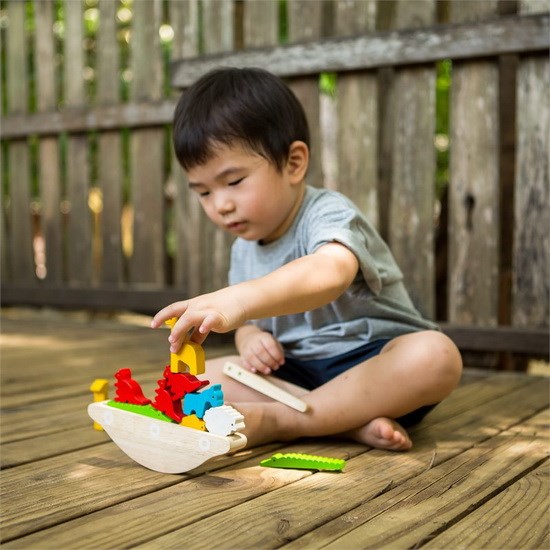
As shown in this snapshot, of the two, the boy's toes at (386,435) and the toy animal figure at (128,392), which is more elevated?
the toy animal figure at (128,392)

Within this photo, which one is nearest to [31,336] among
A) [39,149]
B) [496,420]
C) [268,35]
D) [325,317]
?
[39,149]

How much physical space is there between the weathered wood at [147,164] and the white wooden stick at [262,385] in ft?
6.52

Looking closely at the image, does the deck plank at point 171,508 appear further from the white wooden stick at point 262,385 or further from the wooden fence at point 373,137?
the wooden fence at point 373,137

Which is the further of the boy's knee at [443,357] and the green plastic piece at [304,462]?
the boy's knee at [443,357]

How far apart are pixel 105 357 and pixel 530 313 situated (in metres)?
1.56

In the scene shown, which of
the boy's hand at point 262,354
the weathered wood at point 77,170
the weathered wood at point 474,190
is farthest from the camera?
the weathered wood at point 77,170

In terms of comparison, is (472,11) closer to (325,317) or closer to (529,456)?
(325,317)

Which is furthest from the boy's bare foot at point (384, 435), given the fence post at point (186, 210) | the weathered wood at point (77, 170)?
the weathered wood at point (77, 170)

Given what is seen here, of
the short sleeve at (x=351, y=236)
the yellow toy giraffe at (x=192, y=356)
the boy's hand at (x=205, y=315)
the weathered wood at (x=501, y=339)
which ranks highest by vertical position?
the short sleeve at (x=351, y=236)

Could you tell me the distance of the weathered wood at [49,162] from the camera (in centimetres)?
415

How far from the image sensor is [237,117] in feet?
5.87

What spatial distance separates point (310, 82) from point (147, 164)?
1.06m

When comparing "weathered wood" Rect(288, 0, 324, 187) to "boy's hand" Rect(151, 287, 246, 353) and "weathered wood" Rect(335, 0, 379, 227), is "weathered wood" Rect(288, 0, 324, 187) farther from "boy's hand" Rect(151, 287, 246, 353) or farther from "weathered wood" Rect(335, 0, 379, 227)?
"boy's hand" Rect(151, 287, 246, 353)

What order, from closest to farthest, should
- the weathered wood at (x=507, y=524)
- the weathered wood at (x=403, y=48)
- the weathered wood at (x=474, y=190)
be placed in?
1. the weathered wood at (x=507, y=524)
2. the weathered wood at (x=403, y=48)
3. the weathered wood at (x=474, y=190)
